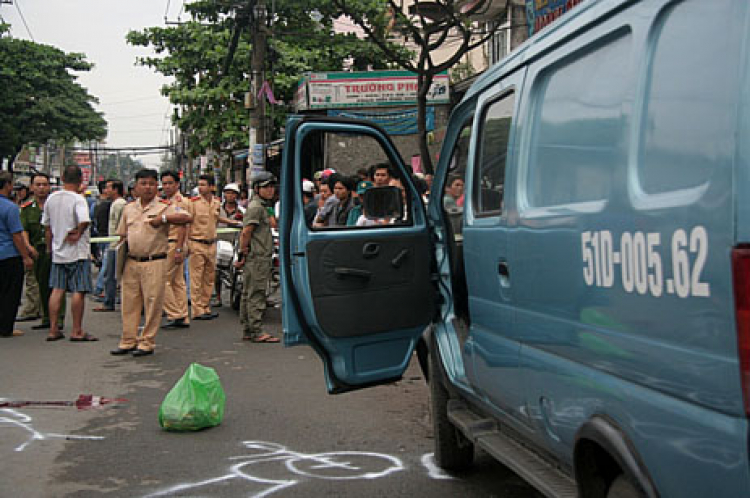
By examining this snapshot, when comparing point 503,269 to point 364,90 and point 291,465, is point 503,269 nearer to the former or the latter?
point 291,465

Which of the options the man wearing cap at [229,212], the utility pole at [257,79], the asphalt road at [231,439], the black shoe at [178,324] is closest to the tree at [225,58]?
the utility pole at [257,79]

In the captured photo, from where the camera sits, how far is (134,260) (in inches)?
328

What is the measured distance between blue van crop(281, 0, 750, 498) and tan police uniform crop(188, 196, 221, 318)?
6.63 meters

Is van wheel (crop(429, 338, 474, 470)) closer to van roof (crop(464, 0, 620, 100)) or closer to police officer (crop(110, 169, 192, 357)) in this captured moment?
van roof (crop(464, 0, 620, 100))

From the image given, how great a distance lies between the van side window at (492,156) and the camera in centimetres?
362

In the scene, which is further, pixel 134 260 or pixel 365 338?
pixel 134 260

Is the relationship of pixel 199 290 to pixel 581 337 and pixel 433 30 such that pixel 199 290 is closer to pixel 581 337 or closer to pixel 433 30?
pixel 433 30

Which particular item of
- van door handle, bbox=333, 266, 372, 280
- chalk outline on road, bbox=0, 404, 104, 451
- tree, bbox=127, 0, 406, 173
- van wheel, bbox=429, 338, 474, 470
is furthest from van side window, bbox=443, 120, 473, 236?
tree, bbox=127, 0, 406, 173

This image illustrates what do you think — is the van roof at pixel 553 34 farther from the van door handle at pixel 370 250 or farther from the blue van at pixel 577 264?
the van door handle at pixel 370 250

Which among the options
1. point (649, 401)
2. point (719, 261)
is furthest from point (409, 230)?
point (719, 261)

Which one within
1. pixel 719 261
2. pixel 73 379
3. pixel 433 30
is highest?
pixel 433 30

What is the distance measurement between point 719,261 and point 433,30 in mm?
9859

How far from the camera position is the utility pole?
17.8 meters

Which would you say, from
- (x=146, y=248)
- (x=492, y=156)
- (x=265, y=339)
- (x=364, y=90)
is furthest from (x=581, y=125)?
(x=364, y=90)
